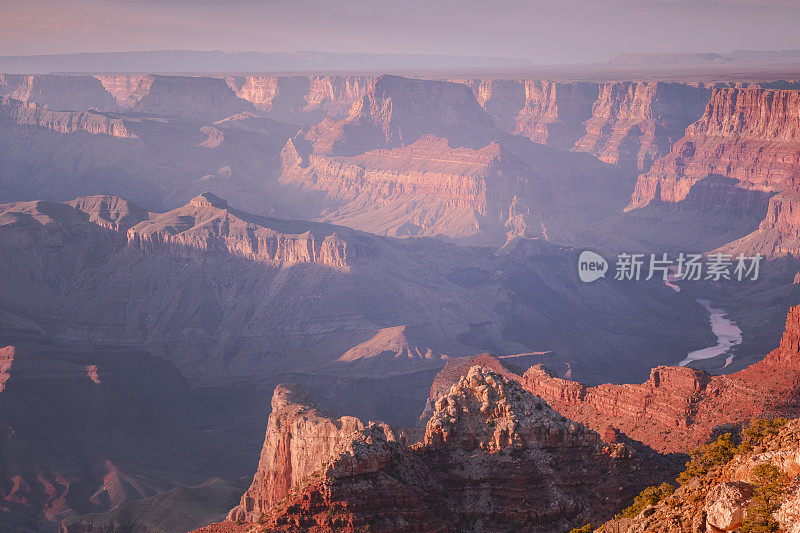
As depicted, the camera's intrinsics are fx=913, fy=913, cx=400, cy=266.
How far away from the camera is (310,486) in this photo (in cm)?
3925

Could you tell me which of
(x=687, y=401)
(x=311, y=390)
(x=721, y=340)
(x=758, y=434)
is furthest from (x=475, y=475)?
(x=721, y=340)

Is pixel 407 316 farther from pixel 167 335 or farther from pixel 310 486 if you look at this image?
pixel 310 486

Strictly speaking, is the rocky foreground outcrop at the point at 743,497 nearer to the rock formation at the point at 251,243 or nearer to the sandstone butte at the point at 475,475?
the sandstone butte at the point at 475,475

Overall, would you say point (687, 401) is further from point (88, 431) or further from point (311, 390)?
point (88, 431)

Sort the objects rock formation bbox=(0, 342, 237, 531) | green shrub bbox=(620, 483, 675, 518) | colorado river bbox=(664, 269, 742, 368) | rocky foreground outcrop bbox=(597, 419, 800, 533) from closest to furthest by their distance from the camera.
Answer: rocky foreground outcrop bbox=(597, 419, 800, 533)
green shrub bbox=(620, 483, 675, 518)
rock formation bbox=(0, 342, 237, 531)
colorado river bbox=(664, 269, 742, 368)

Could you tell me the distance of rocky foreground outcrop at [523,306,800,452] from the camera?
2584 inches

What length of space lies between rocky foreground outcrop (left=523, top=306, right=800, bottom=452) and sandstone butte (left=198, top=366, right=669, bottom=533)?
56.6 ft

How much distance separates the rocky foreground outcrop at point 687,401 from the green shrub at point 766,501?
140ft

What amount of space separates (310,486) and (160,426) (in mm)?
104821

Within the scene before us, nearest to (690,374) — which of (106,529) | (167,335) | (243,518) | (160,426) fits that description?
(243,518)

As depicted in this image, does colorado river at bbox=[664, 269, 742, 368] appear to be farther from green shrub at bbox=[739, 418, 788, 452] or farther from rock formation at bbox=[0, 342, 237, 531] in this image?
green shrub at bbox=[739, 418, 788, 452]

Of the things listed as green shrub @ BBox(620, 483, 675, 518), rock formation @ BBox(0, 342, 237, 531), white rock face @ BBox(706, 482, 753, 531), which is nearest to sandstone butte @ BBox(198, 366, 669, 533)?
green shrub @ BBox(620, 483, 675, 518)

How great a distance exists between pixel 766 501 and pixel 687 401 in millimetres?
49737

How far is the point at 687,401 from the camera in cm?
6831
